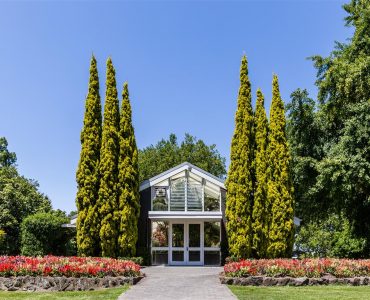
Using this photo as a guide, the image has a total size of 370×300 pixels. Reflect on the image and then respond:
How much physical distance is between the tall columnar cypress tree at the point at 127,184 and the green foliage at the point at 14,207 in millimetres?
7220

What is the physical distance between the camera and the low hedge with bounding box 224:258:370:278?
14703 millimetres

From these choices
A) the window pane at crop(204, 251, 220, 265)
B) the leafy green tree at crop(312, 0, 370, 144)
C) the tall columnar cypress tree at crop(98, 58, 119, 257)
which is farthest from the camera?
the window pane at crop(204, 251, 220, 265)

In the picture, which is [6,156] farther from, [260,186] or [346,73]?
[346,73]

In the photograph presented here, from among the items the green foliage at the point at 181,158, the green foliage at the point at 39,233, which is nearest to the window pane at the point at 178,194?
the green foliage at the point at 39,233

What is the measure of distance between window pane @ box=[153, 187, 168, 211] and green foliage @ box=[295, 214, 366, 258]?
303 inches

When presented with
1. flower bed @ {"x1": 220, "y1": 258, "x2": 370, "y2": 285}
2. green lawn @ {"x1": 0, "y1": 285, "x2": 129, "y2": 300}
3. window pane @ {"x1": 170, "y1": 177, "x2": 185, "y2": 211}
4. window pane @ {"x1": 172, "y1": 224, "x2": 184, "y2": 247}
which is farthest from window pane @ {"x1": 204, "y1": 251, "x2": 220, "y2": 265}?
green lawn @ {"x1": 0, "y1": 285, "x2": 129, "y2": 300}

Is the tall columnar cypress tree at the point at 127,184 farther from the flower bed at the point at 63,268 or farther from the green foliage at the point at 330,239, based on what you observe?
the green foliage at the point at 330,239

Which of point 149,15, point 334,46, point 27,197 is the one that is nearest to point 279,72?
point 334,46

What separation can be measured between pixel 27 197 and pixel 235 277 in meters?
17.1

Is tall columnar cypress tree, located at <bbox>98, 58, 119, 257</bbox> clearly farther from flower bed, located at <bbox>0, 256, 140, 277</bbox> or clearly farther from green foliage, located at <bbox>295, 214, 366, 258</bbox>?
green foliage, located at <bbox>295, 214, 366, 258</bbox>

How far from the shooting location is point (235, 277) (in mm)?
14719

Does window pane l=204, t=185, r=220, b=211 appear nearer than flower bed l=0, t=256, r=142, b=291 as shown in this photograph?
No

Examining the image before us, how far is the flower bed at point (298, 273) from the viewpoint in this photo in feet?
47.2

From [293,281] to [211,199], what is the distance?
922 cm
